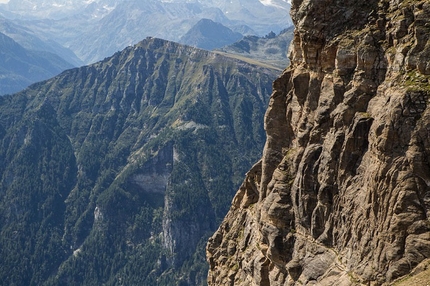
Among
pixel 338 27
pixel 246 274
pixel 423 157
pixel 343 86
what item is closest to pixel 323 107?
pixel 343 86

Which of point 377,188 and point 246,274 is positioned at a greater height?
point 377,188

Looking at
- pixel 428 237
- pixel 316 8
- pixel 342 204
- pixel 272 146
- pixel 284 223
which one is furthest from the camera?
pixel 272 146

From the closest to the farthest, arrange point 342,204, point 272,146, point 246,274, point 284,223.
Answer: point 342,204, point 284,223, point 272,146, point 246,274

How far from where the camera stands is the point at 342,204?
4522 centimetres

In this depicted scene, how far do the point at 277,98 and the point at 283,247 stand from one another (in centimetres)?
1737

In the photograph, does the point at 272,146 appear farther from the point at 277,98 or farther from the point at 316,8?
the point at 316,8

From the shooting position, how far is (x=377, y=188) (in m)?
40.8

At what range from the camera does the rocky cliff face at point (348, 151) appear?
39594 mm

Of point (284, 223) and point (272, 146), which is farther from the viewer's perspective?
point (272, 146)

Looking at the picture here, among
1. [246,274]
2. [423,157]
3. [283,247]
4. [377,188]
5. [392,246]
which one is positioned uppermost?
[423,157]

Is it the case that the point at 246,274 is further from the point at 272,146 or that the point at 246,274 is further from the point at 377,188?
the point at 377,188

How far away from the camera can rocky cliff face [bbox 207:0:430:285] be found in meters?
39.6

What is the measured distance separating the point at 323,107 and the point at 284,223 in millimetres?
13141

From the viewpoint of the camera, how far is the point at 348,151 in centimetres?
4444
